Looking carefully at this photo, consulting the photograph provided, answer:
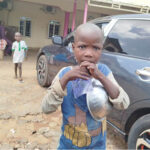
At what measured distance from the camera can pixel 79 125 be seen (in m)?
1.30

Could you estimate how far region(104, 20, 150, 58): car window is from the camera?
232 centimetres

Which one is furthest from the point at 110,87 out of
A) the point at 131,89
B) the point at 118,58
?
the point at 118,58

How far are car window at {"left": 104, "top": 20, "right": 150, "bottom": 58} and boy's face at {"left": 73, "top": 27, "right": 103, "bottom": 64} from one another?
126cm

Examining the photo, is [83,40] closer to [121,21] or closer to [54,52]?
[121,21]

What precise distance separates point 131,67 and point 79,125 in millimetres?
1200

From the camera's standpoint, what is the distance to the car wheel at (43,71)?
4684 millimetres

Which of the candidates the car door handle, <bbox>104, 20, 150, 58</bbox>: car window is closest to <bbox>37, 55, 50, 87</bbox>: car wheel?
<bbox>104, 20, 150, 58</bbox>: car window

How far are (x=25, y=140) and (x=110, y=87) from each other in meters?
1.95

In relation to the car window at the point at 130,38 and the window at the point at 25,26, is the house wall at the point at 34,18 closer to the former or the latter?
the window at the point at 25,26

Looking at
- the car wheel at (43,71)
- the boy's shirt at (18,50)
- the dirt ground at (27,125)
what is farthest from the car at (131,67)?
the boy's shirt at (18,50)

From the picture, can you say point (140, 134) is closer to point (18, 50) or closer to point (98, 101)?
point (98, 101)

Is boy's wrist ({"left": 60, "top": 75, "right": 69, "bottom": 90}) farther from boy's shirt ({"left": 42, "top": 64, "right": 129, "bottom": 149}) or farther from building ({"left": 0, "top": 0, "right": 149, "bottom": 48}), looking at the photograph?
building ({"left": 0, "top": 0, "right": 149, "bottom": 48})

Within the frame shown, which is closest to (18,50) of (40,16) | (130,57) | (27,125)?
(27,125)

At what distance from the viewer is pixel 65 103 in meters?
1.33
